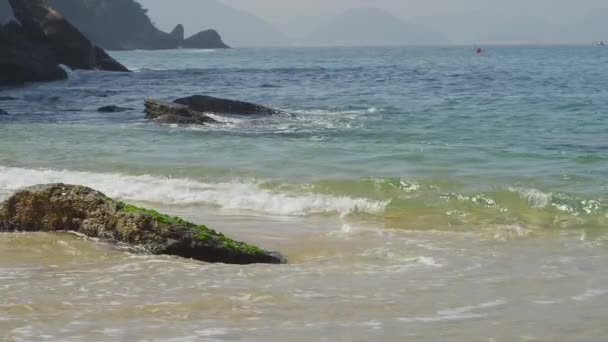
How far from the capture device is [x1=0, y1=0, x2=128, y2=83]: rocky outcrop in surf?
3956 cm

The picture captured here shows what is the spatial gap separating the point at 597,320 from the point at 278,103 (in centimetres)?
2411

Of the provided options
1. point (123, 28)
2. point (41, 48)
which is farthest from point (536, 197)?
point (123, 28)

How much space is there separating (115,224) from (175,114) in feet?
45.3

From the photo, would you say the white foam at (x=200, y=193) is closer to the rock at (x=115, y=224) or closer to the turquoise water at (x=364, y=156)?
the turquoise water at (x=364, y=156)

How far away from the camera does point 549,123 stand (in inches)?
815

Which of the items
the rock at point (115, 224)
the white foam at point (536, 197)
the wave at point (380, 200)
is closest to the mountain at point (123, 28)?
the wave at point (380, 200)

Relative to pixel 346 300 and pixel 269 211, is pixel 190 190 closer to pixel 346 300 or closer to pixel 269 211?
pixel 269 211

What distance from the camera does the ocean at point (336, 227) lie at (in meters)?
5.50

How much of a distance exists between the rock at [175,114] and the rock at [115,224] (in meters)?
12.5

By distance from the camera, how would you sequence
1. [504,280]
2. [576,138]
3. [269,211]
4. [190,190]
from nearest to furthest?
[504,280] < [269,211] < [190,190] < [576,138]

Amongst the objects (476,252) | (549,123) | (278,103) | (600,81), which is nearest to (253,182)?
(476,252)

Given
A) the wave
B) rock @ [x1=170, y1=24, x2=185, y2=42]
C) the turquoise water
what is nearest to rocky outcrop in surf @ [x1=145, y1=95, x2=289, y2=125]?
the turquoise water

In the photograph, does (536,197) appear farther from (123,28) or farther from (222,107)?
(123,28)

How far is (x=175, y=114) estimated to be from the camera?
70.8ft
